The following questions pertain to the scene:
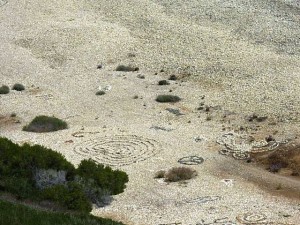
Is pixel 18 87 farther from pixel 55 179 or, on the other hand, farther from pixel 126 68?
pixel 55 179

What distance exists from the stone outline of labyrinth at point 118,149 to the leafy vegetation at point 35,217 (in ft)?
32.2

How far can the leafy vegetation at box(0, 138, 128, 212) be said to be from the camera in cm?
2403

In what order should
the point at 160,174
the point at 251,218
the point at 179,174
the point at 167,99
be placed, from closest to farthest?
the point at 251,218 → the point at 179,174 → the point at 160,174 → the point at 167,99

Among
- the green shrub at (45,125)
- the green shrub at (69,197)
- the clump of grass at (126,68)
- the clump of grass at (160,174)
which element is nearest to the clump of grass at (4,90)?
the green shrub at (45,125)

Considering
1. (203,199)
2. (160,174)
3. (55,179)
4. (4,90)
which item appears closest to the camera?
(55,179)

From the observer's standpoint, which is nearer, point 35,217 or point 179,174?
point 35,217

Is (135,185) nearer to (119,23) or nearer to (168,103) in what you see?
(168,103)

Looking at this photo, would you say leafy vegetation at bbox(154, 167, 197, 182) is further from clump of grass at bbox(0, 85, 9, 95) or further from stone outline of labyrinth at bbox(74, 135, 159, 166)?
clump of grass at bbox(0, 85, 9, 95)

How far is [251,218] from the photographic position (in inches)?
964

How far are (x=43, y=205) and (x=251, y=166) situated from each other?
9882 millimetres

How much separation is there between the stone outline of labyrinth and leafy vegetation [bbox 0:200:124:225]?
981cm

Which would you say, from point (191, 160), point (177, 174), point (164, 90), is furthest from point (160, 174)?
point (164, 90)

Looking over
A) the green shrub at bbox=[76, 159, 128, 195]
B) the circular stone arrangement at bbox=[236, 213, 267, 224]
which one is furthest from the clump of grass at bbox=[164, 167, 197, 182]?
the circular stone arrangement at bbox=[236, 213, 267, 224]

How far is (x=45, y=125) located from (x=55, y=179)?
9.51m
